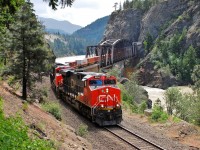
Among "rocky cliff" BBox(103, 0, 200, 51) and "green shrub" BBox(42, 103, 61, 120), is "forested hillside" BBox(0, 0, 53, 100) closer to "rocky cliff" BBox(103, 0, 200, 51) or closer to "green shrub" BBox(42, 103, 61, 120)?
"green shrub" BBox(42, 103, 61, 120)

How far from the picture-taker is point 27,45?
24.3m

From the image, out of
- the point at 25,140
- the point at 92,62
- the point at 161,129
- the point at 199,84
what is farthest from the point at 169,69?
the point at 25,140

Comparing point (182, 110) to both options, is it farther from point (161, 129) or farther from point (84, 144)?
point (84, 144)

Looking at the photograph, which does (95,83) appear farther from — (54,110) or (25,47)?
(25,47)

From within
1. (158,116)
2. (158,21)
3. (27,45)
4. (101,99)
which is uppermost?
(158,21)

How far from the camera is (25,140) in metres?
11.1

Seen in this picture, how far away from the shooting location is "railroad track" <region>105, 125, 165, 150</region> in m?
18.6

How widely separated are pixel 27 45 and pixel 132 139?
10579 millimetres

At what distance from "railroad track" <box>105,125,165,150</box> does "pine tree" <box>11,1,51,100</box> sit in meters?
7.37

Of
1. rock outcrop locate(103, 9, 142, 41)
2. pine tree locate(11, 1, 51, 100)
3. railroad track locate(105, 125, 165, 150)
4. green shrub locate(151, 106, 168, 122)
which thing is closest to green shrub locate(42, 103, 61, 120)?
pine tree locate(11, 1, 51, 100)

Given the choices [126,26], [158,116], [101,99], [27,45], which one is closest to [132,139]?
[101,99]

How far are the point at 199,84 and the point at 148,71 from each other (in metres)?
32.9

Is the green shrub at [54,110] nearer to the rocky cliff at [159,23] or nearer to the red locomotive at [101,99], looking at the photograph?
the red locomotive at [101,99]

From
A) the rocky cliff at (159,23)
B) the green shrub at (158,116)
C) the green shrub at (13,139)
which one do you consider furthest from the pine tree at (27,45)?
the rocky cliff at (159,23)
